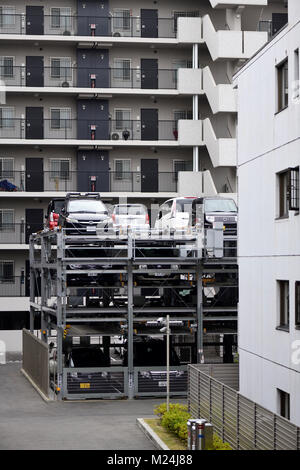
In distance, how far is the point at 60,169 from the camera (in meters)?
59.5

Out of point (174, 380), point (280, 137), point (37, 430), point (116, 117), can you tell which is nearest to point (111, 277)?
point (174, 380)

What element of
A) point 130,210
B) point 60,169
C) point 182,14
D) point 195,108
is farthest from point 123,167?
point 130,210

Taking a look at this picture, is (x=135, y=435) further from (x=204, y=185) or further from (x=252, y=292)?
(x=204, y=185)

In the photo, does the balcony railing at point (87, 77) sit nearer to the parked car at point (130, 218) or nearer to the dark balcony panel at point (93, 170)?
the dark balcony panel at point (93, 170)

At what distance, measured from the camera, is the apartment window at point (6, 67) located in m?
58.5

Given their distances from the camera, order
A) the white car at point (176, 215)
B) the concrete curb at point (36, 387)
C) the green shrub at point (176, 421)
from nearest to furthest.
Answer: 1. the green shrub at point (176, 421)
2. the concrete curb at point (36, 387)
3. the white car at point (176, 215)

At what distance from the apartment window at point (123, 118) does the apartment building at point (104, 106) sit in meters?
0.06

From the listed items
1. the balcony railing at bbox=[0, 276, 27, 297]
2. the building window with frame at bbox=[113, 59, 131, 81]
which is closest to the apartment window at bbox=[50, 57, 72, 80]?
the building window with frame at bbox=[113, 59, 131, 81]

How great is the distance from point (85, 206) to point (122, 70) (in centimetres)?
2132

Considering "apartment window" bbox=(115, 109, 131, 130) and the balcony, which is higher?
"apartment window" bbox=(115, 109, 131, 130)

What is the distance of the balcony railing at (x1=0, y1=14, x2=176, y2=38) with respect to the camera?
2299 inches

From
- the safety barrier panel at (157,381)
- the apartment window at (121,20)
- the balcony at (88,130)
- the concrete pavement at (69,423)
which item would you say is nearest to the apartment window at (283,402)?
the concrete pavement at (69,423)

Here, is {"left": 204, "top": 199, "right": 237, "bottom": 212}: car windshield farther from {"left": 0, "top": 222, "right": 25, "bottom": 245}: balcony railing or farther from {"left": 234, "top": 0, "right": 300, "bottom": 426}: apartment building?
{"left": 0, "top": 222, "right": 25, "bottom": 245}: balcony railing
